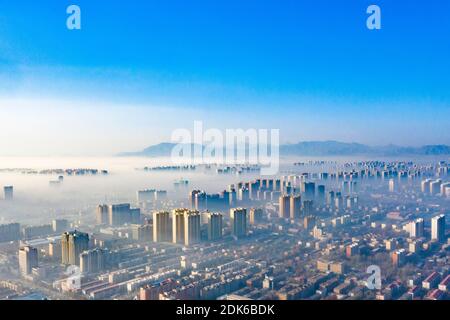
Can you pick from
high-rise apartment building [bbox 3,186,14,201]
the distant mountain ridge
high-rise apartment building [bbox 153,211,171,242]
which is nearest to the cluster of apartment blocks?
high-rise apartment building [bbox 153,211,171,242]

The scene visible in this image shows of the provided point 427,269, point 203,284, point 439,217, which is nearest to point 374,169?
point 439,217

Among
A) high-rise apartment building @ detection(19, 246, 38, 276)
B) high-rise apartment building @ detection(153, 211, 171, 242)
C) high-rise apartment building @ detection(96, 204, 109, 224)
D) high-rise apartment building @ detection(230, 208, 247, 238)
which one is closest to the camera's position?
high-rise apartment building @ detection(19, 246, 38, 276)

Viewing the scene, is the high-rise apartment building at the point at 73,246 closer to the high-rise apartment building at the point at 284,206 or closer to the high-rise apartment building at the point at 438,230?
the high-rise apartment building at the point at 284,206

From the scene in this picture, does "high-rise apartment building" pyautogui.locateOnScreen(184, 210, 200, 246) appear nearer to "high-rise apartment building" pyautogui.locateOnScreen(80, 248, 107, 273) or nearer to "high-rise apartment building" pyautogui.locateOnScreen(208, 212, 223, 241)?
"high-rise apartment building" pyautogui.locateOnScreen(208, 212, 223, 241)

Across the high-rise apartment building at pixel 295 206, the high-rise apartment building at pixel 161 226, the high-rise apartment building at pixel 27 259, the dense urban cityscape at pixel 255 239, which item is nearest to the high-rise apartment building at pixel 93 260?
the dense urban cityscape at pixel 255 239

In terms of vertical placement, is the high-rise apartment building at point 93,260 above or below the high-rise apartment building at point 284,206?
below

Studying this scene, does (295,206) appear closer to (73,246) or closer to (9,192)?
(73,246)
